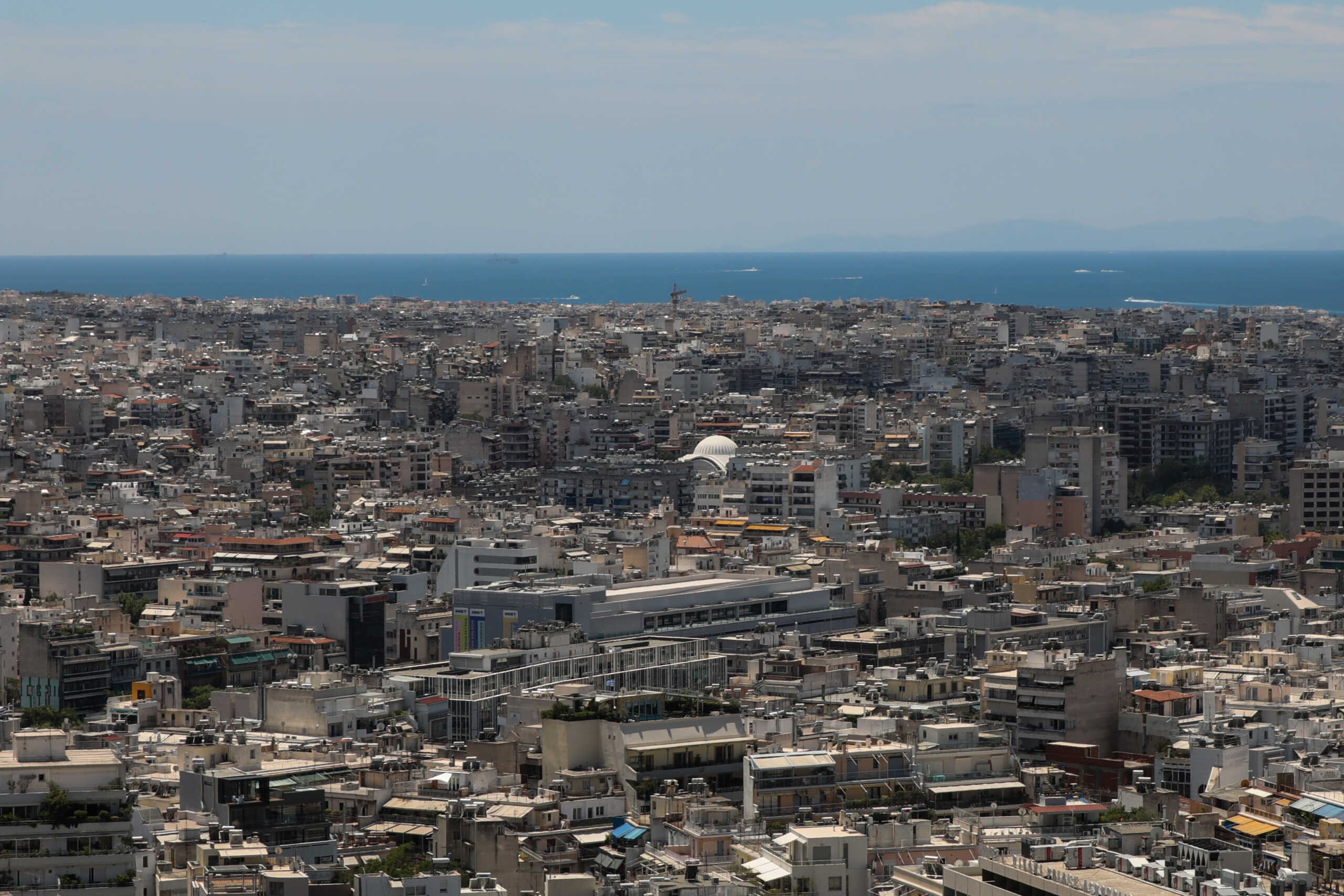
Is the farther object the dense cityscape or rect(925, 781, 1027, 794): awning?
rect(925, 781, 1027, 794): awning

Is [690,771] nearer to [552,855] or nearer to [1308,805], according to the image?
[552,855]

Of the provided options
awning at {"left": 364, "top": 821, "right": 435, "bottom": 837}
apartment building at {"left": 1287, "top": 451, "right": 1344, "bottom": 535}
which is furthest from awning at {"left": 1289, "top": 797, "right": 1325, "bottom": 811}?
apartment building at {"left": 1287, "top": 451, "right": 1344, "bottom": 535}

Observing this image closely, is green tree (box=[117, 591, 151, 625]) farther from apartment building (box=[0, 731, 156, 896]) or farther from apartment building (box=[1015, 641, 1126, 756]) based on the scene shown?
apartment building (box=[0, 731, 156, 896])

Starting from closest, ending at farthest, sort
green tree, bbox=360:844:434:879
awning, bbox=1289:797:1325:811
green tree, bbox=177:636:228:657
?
green tree, bbox=360:844:434:879
awning, bbox=1289:797:1325:811
green tree, bbox=177:636:228:657

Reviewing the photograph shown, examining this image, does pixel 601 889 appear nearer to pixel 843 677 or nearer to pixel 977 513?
pixel 843 677

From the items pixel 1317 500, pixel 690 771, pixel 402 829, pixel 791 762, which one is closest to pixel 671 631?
pixel 690 771

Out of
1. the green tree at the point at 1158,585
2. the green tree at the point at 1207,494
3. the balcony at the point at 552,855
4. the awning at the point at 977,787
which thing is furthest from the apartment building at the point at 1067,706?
the green tree at the point at 1207,494
